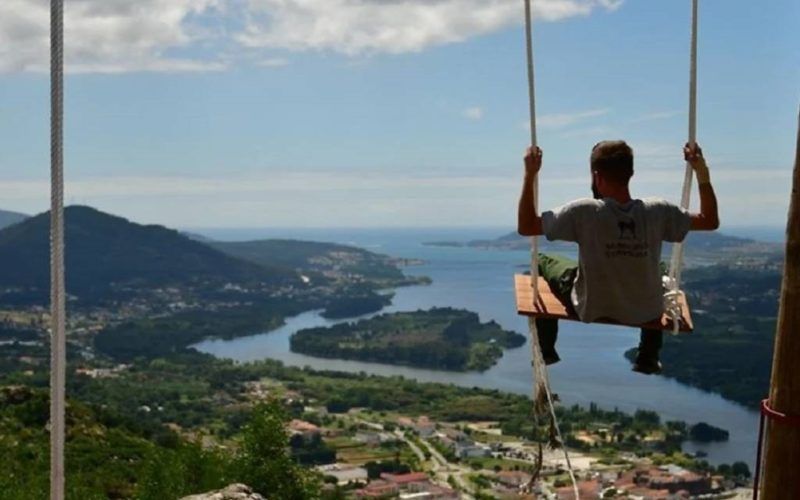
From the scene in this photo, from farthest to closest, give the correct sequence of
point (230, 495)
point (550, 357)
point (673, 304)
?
point (230, 495), point (550, 357), point (673, 304)

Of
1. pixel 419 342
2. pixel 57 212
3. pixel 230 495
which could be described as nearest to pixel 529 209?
pixel 57 212

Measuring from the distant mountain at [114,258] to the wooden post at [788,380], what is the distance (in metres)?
80.3

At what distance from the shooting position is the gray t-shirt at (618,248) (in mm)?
2457

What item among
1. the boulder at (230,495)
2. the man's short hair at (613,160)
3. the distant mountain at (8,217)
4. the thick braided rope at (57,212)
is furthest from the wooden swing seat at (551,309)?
the distant mountain at (8,217)

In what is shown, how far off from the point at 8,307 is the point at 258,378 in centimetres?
2883

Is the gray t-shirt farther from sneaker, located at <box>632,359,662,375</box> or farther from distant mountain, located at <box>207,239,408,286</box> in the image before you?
distant mountain, located at <box>207,239,408,286</box>

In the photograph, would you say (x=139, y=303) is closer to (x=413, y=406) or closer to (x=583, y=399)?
(x=413, y=406)

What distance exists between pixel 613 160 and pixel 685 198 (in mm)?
335

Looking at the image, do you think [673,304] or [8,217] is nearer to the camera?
[673,304]

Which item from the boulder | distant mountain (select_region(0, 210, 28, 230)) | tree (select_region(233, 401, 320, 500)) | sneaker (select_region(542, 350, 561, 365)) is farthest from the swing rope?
distant mountain (select_region(0, 210, 28, 230))

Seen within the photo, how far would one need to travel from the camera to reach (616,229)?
8.09 feet

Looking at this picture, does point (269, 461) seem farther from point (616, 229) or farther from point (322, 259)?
→ point (322, 259)

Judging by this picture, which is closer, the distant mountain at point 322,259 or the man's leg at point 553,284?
the man's leg at point 553,284

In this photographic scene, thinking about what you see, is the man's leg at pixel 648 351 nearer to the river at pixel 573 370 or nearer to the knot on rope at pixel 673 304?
the knot on rope at pixel 673 304
